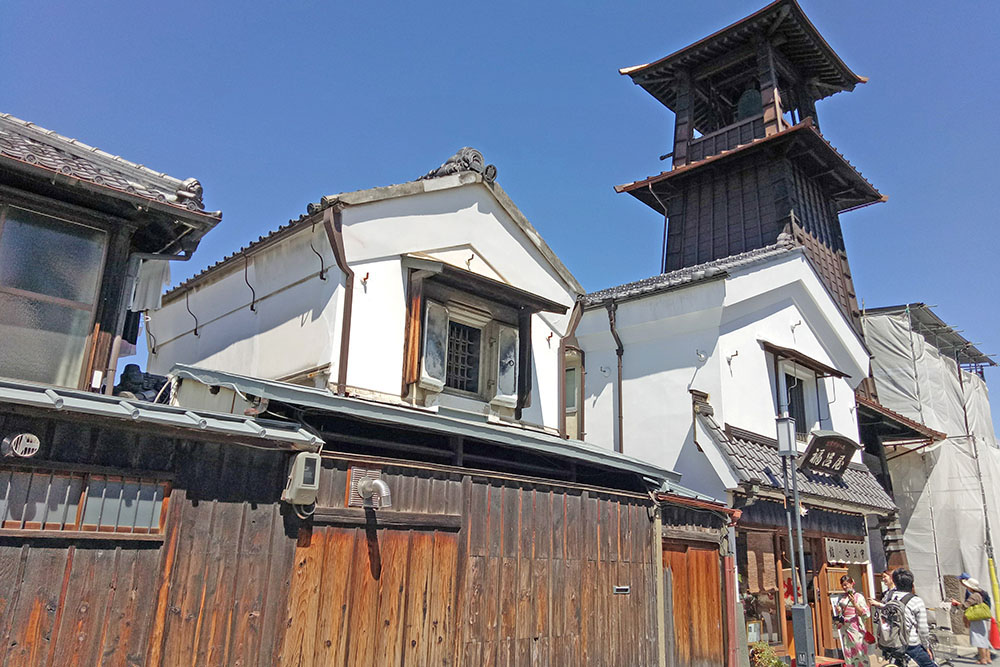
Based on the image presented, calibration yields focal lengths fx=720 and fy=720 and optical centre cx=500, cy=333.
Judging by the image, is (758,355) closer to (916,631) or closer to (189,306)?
(916,631)

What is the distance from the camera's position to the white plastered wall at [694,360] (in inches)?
653

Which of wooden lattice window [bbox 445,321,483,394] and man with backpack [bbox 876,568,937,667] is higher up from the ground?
wooden lattice window [bbox 445,321,483,394]

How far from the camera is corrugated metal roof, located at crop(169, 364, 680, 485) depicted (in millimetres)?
8165

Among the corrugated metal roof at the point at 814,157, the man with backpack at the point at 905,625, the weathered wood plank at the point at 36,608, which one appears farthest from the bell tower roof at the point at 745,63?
the weathered wood plank at the point at 36,608

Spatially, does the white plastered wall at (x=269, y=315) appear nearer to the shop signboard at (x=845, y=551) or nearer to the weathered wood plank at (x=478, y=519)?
the weathered wood plank at (x=478, y=519)

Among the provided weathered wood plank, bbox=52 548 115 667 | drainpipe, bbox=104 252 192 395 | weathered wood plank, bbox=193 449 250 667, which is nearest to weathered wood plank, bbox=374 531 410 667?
weathered wood plank, bbox=193 449 250 667

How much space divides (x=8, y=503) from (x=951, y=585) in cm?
2895

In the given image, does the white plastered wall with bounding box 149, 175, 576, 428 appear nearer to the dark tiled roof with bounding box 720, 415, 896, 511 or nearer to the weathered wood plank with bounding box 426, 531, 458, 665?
the weathered wood plank with bounding box 426, 531, 458, 665

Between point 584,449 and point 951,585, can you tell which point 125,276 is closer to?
point 584,449

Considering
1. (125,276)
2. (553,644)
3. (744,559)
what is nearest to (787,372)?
(744,559)

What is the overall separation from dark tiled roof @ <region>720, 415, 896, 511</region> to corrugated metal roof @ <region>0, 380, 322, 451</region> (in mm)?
10386

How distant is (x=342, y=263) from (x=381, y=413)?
11.5 ft

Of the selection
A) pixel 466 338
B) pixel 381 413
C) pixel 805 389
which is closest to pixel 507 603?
pixel 381 413

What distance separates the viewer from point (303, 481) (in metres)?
7.61
